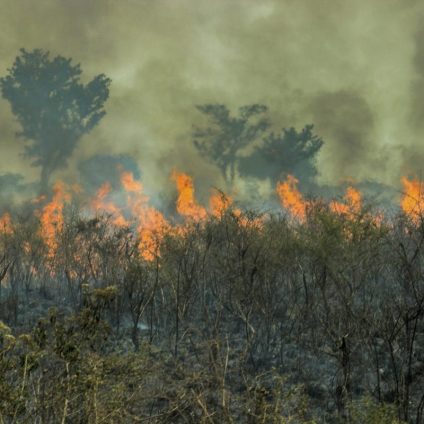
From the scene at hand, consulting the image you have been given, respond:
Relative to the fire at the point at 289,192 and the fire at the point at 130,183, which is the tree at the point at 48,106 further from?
the fire at the point at 289,192

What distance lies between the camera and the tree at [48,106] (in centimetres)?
6034

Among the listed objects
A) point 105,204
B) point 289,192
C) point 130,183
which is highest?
point 130,183

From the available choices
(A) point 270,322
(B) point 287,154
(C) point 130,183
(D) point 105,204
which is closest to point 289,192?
(B) point 287,154

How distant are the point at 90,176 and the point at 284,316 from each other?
50906 mm

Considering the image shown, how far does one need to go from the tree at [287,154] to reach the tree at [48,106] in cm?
2272

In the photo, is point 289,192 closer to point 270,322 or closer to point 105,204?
point 105,204

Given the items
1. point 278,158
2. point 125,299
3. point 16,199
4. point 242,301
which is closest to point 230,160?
point 278,158

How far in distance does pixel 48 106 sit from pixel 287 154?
31.1 m

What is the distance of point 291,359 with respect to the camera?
1727cm

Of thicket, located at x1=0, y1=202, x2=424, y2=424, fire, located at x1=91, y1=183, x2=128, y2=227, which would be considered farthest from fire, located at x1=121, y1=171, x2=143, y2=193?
thicket, located at x1=0, y1=202, x2=424, y2=424

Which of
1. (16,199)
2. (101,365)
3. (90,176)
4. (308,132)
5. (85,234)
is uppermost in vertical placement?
(308,132)

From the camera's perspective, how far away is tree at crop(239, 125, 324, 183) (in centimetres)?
6131

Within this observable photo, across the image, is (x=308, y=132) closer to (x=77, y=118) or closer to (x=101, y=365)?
(x=77, y=118)

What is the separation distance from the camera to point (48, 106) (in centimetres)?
6084
